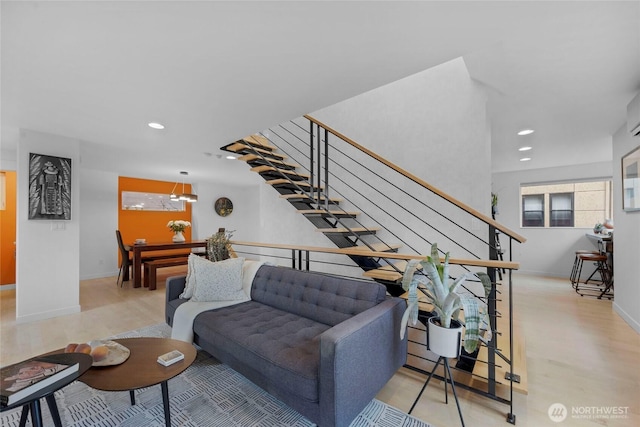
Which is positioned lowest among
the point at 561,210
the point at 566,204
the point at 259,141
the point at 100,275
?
the point at 100,275

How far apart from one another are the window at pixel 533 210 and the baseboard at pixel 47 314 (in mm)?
8378

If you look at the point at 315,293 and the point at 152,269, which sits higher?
the point at 315,293

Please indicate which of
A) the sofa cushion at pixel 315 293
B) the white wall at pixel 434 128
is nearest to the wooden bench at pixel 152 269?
the white wall at pixel 434 128

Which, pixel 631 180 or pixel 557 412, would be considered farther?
pixel 631 180

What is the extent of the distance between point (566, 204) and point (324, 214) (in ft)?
19.2

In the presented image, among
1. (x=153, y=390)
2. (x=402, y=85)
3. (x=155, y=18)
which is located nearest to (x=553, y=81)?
(x=402, y=85)

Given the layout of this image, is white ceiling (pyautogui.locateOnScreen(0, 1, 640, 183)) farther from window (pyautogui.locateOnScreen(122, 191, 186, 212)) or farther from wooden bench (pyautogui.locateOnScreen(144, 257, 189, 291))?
window (pyautogui.locateOnScreen(122, 191, 186, 212))

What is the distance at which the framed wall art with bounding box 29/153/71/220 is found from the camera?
330 cm

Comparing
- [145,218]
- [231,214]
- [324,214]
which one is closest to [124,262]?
[145,218]

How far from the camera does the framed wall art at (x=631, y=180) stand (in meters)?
2.92

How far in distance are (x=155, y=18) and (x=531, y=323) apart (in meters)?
4.47

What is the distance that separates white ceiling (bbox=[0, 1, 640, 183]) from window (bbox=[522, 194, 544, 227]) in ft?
10.6

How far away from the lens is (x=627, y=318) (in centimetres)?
319

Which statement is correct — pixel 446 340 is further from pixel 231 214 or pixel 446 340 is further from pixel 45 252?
pixel 231 214
